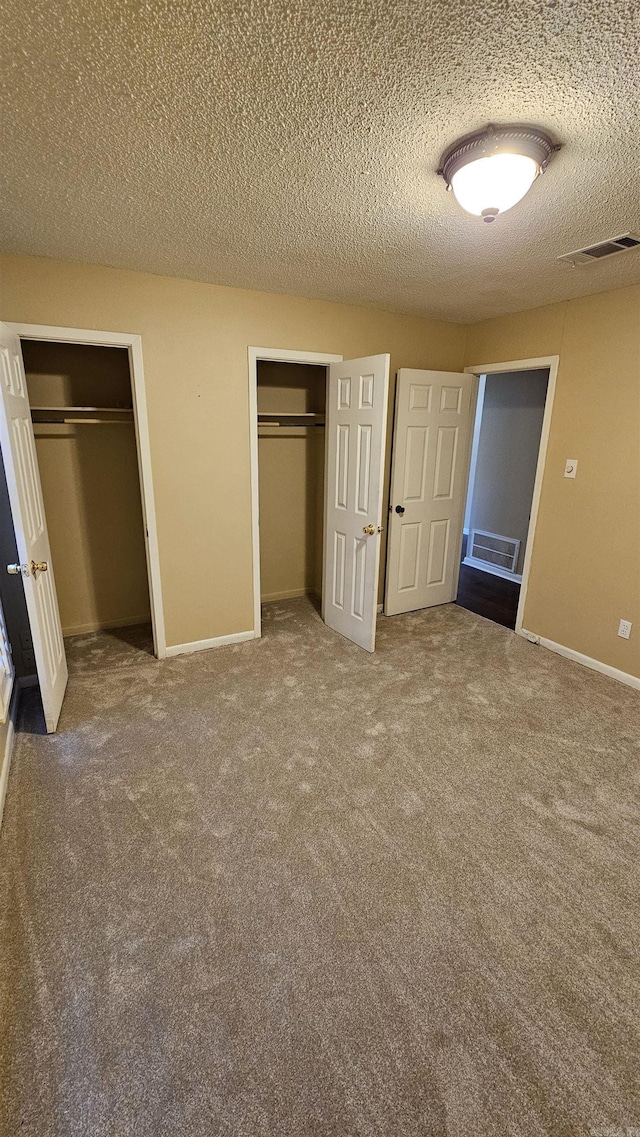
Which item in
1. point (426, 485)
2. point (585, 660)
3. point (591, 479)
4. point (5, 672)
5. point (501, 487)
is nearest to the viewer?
point (5, 672)

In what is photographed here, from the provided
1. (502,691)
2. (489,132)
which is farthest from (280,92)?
(502,691)

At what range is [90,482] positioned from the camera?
3.50 m

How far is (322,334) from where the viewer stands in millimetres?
3396

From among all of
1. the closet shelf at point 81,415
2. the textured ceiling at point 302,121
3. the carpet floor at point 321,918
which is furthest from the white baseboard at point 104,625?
the textured ceiling at point 302,121

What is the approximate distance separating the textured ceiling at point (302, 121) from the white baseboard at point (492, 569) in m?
3.25

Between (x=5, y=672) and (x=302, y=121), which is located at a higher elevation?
(x=302, y=121)

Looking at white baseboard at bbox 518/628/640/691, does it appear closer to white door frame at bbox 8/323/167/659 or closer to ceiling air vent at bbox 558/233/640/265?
ceiling air vent at bbox 558/233/640/265

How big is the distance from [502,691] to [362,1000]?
6.49ft

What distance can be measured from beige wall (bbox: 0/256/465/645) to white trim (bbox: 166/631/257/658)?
49 mm

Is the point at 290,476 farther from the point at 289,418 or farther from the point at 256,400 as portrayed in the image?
the point at 256,400

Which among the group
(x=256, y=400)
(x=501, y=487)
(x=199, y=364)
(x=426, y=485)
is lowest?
(x=501, y=487)

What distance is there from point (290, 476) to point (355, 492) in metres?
1.04

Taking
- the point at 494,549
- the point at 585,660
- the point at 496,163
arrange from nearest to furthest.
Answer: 1. the point at 496,163
2. the point at 585,660
3. the point at 494,549

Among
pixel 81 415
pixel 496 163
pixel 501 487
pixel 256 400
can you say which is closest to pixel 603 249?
pixel 496 163
